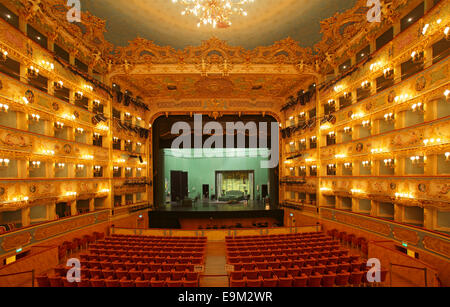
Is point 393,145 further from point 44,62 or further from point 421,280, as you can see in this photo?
point 44,62

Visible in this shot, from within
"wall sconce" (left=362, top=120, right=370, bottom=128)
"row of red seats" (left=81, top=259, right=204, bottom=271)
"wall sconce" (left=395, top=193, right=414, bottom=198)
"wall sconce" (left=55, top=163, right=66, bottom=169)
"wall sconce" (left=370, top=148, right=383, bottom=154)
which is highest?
"wall sconce" (left=362, top=120, right=370, bottom=128)

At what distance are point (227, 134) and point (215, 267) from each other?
1564 cm

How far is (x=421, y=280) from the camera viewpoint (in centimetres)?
802

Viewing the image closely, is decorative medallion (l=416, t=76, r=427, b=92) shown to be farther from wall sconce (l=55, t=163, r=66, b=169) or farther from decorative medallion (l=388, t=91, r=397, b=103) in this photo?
wall sconce (l=55, t=163, r=66, b=169)

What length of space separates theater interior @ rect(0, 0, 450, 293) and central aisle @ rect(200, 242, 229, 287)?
0.36ft

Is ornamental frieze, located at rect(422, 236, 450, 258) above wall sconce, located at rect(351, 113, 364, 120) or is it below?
below

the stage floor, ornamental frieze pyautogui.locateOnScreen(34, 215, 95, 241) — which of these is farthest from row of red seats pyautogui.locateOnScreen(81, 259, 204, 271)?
the stage floor

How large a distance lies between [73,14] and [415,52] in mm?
18478

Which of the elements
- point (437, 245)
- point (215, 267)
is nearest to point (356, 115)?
point (437, 245)

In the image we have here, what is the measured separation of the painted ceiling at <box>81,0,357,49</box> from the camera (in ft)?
42.8

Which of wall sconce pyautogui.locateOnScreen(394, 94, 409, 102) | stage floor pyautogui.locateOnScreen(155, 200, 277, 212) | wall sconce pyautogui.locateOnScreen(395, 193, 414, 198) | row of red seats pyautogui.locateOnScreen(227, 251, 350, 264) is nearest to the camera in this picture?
row of red seats pyautogui.locateOnScreen(227, 251, 350, 264)

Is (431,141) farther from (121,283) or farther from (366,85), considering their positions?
(121,283)

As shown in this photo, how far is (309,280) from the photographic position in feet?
23.0

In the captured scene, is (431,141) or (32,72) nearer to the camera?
(431,141)
